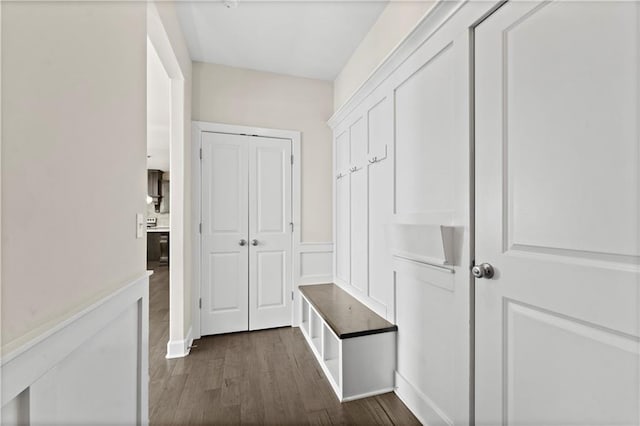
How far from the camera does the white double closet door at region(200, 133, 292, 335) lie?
9.28 ft

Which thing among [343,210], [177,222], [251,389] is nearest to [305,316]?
[251,389]

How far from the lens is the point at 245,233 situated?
2.94m

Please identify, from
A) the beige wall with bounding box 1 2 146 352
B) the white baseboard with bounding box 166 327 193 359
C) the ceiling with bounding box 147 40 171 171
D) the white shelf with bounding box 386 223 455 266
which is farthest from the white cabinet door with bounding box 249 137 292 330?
the beige wall with bounding box 1 2 146 352

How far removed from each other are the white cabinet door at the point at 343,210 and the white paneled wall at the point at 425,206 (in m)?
0.40

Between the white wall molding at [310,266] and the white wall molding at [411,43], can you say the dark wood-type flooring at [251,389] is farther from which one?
the white wall molding at [411,43]

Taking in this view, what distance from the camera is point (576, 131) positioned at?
906mm

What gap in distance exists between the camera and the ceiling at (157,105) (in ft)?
9.22

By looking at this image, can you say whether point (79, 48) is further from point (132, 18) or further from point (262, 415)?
point (262, 415)

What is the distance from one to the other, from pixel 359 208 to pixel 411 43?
130 cm

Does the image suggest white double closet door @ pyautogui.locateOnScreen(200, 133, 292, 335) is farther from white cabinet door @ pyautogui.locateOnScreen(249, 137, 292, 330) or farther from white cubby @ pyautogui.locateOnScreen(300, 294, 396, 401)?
white cubby @ pyautogui.locateOnScreen(300, 294, 396, 401)

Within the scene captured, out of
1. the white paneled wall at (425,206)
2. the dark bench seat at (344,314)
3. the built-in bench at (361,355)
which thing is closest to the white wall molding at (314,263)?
the dark bench seat at (344,314)

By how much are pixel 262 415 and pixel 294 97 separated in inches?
115

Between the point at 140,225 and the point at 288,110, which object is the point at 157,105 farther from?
the point at 140,225

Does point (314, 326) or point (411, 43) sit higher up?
point (411, 43)
